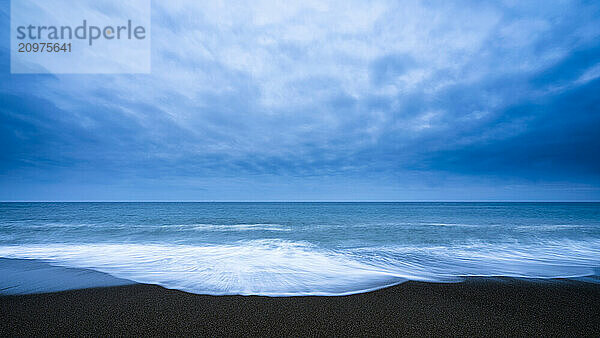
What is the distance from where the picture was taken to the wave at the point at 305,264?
18.8 ft

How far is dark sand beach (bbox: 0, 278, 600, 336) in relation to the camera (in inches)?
139

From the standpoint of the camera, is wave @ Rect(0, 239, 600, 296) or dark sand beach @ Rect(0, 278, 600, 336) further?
wave @ Rect(0, 239, 600, 296)

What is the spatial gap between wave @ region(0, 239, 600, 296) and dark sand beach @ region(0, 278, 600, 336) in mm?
644

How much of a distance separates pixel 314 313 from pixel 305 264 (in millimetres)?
3871

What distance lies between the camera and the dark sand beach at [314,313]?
352cm

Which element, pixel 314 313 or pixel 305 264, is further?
pixel 305 264

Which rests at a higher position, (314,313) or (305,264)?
(314,313)

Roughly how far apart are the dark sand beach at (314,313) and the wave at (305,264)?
0.64 metres

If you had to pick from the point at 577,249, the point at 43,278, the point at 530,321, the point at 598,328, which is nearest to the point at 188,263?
the point at 43,278

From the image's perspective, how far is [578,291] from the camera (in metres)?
5.14

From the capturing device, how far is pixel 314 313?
4.05 meters

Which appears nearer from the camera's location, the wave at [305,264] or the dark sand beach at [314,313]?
the dark sand beach at [314,313]

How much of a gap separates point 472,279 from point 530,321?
7.61 ft

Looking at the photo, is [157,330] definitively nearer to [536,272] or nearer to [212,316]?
[212,316]
